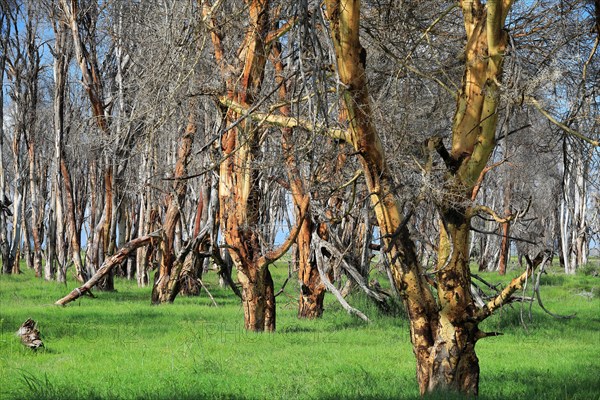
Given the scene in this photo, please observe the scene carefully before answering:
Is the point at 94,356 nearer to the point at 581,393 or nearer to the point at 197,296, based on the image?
the point at 581,393

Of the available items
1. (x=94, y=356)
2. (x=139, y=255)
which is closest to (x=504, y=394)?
(x=94, y=356)

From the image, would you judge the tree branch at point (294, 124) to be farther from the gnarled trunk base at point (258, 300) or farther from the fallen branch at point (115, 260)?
the fallen branch at point (115, 260)

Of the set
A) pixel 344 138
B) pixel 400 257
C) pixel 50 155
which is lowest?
pixel 400 257

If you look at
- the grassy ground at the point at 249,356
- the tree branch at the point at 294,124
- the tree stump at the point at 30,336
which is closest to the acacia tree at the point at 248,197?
the grassy ground at the point at 249,356

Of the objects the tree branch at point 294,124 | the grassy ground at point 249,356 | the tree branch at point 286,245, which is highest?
the tree branch at point 294,124

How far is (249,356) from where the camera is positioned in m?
10.2

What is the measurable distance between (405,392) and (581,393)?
176 centimetres

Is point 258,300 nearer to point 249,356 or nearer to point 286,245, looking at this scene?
point 286,245

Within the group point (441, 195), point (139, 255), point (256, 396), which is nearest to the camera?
point (441, 195)

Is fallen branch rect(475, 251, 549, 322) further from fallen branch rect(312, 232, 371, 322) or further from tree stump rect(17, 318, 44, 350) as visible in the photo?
fallen branch rect(312, 232, 371, 322)

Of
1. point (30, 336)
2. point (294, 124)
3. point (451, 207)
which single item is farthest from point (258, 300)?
point (451, 207)

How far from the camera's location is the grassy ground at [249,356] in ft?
25.5

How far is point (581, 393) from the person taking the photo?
310 inches

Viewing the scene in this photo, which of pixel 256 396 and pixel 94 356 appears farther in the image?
pixel 94 356
